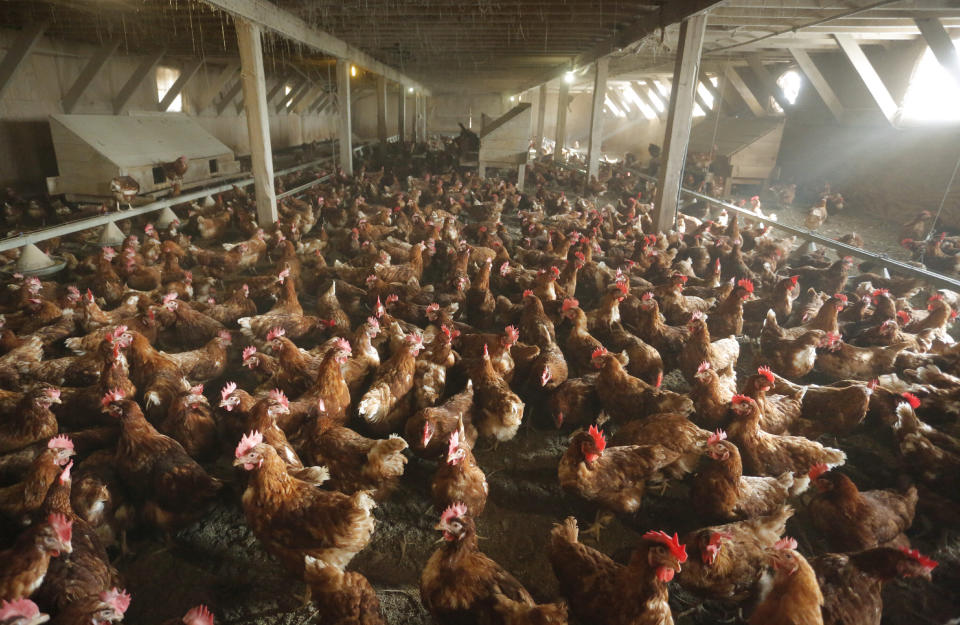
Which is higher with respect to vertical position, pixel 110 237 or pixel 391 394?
pixel 110 237

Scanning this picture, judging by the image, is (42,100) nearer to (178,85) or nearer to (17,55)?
(17,55)

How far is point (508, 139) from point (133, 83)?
8.86 m

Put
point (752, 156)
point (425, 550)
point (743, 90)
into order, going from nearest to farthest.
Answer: point (425, 550) → point (752, 156) → point (743, 90)

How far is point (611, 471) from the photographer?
247 centimetres

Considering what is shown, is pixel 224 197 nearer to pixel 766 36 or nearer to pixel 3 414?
pixel 3 414

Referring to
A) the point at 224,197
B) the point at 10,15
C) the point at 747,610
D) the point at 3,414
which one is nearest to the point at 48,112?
the point at 10,15

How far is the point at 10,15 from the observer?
7.70 meters

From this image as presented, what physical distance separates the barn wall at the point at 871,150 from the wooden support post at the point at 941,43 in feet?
8.34

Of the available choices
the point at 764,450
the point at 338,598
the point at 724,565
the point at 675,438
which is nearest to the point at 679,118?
the point at 764,450

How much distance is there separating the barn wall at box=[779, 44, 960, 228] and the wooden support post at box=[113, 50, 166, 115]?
16462 millimetres

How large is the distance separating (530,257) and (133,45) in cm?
1101

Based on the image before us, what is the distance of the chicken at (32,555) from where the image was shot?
1633 millimetres

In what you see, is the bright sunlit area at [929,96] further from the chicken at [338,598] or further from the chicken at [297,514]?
the chicken at [338,598]

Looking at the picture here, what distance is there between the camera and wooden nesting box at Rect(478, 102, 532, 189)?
10586 mm
